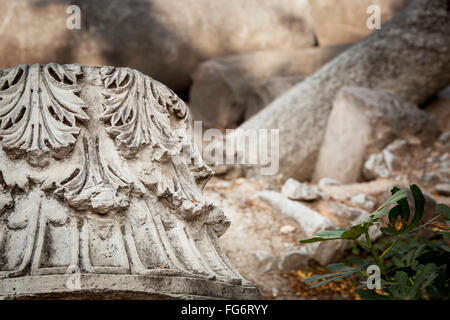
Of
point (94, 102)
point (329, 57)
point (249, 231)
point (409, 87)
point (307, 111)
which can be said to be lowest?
point (249, 231)

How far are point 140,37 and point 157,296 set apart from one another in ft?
15.5

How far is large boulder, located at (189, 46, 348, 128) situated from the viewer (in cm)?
551

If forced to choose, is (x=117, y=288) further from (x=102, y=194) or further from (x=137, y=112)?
(x=137, y=112)

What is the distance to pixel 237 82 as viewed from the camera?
18.3 ft

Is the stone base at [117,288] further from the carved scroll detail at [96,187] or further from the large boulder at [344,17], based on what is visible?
the large boulder at [344,17]

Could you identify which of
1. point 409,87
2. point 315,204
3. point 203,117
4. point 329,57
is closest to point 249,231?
point 315,204

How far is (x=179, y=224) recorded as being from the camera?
1.27 metres

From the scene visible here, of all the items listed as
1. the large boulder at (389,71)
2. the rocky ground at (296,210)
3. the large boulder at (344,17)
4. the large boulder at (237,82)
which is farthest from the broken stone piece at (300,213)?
the large boulder at (344,17)

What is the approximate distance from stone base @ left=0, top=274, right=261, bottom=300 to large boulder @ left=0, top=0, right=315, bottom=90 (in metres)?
4.36

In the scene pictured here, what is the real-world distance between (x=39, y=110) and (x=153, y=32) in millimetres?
4319

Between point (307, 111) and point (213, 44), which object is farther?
point (213, 44)

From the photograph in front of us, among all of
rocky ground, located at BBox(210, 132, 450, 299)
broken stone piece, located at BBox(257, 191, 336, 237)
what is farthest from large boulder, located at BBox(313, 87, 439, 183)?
broken stone piece, located at BBox(257, 191, 336, 237)

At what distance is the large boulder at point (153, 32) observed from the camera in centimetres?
466
